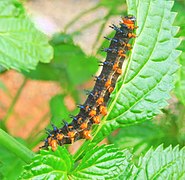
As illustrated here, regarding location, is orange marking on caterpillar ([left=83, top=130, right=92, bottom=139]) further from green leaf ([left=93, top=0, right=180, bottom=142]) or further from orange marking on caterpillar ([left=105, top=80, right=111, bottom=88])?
orange marking on caterpillar ([left=105, top=80, right=111, bottom=88])

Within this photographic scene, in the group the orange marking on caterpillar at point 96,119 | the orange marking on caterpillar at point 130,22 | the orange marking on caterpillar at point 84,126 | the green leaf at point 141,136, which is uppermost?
the green leaf at point 141,136

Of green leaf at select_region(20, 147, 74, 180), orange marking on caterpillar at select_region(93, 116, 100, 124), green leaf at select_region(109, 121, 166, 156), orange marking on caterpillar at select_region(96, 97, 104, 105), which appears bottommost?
green leaf at select_region(20, 147, 74, 180)

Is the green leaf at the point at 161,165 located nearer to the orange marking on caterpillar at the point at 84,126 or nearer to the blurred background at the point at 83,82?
the orange marking on caterpillar at the point at 84,126

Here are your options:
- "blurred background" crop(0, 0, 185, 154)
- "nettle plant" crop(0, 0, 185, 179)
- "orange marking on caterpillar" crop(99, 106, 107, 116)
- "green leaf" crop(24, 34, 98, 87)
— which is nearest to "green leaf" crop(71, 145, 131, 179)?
"nettle plant" crop(0, 0, 185, 179)

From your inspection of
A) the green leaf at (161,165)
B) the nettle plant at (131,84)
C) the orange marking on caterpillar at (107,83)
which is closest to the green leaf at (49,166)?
the nettle plant at (131,84)

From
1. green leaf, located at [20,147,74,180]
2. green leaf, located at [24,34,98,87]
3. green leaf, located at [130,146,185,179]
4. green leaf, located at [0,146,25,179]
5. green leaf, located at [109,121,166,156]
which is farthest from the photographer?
green leaf, located at [24,34,98,87]

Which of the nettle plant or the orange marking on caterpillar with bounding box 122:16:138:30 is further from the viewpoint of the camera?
the orange marking on caterpillar with bounding box 122:16:138:30
